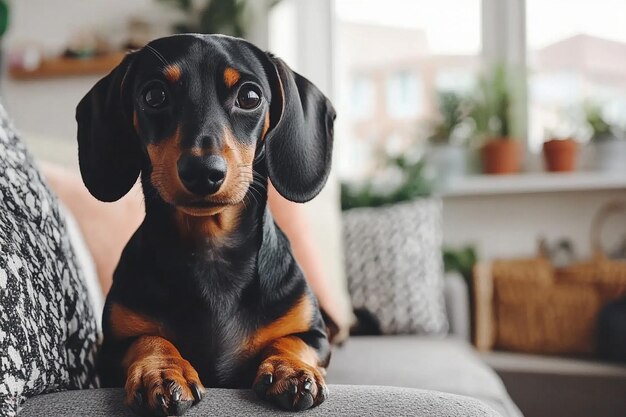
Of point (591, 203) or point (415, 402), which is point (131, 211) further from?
point (591, 203)

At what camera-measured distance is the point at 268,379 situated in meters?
0.61

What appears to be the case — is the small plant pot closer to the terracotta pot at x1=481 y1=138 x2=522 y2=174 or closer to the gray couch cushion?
the terracotta pot at x1=481 y1=138 x2=522 y2=174

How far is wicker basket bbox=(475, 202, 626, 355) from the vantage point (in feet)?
7.20

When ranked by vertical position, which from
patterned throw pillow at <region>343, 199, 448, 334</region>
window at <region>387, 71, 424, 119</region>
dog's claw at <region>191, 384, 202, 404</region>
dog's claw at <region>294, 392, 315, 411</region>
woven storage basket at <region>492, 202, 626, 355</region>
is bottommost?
woven storage basket at <region>492, 202, 626, 355</region>

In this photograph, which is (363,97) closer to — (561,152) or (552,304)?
(561,152)

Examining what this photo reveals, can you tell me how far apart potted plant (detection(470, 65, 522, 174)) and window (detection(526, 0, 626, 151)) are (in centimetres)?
18

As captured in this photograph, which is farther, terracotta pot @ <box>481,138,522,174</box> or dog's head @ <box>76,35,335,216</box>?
terracotta pot @ <box>481,138,522,174</box>

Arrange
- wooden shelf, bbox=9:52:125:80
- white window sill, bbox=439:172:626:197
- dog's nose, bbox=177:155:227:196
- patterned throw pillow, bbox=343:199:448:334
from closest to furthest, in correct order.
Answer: dog's nose, bbox=177:155:227:196 → patterned throw pillow, bbox=343:199:448:334 → white window sill, bbox=439:172:626:197 → wooden shelf, bbox=9:52:125:80

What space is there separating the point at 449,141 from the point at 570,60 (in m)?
0.64

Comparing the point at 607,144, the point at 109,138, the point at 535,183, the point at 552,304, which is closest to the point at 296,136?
the point at 109,138

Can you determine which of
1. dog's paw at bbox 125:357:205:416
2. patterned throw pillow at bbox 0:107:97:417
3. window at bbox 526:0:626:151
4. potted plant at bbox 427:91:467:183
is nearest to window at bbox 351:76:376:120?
potted plant at bbox 427:91:467:183

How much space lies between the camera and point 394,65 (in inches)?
116

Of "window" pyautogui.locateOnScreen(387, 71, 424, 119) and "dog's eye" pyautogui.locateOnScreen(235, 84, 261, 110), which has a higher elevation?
"window" pyautogui.locateOnScreen(387, 71, 424, 119)

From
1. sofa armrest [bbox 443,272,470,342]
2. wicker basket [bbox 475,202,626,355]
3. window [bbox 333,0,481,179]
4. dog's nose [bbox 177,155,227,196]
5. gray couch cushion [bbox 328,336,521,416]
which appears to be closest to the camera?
dog's nose [bbox 177,155,227,196]
